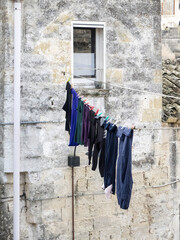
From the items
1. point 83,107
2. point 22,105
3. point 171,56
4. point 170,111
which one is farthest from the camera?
point 171,56

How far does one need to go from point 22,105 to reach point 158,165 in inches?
116

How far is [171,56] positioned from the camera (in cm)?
1401

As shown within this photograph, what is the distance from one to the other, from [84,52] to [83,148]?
1750 mm

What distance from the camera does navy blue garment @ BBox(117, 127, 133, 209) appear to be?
641 centimetres

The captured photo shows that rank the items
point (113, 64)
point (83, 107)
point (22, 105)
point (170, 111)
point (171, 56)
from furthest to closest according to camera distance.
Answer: point (171, 56) → point (170, 111) → point (113, 64) → point (22, 105) → point (83, 107)

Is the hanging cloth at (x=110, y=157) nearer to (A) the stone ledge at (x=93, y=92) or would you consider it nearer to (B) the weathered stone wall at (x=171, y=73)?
(A) the stone ledge at (x=93, y=92)

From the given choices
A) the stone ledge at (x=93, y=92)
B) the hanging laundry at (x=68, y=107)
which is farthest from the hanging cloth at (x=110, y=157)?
the stone ledge at (x=93, y=92)

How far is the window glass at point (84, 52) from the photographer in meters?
8.70

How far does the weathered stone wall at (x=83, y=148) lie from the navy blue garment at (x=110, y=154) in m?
1.64

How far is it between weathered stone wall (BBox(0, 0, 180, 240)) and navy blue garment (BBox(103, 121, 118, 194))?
1641 millimetres

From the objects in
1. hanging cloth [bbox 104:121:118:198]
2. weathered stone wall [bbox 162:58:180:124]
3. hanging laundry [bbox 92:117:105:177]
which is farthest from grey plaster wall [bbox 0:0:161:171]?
hanging cloth [bbox 104:121:118:198]

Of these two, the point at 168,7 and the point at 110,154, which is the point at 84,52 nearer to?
the point at 110,154

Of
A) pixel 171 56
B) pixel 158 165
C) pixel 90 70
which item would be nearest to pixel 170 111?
pixel 158 165

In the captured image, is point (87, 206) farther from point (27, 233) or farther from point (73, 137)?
point (73, 137)
